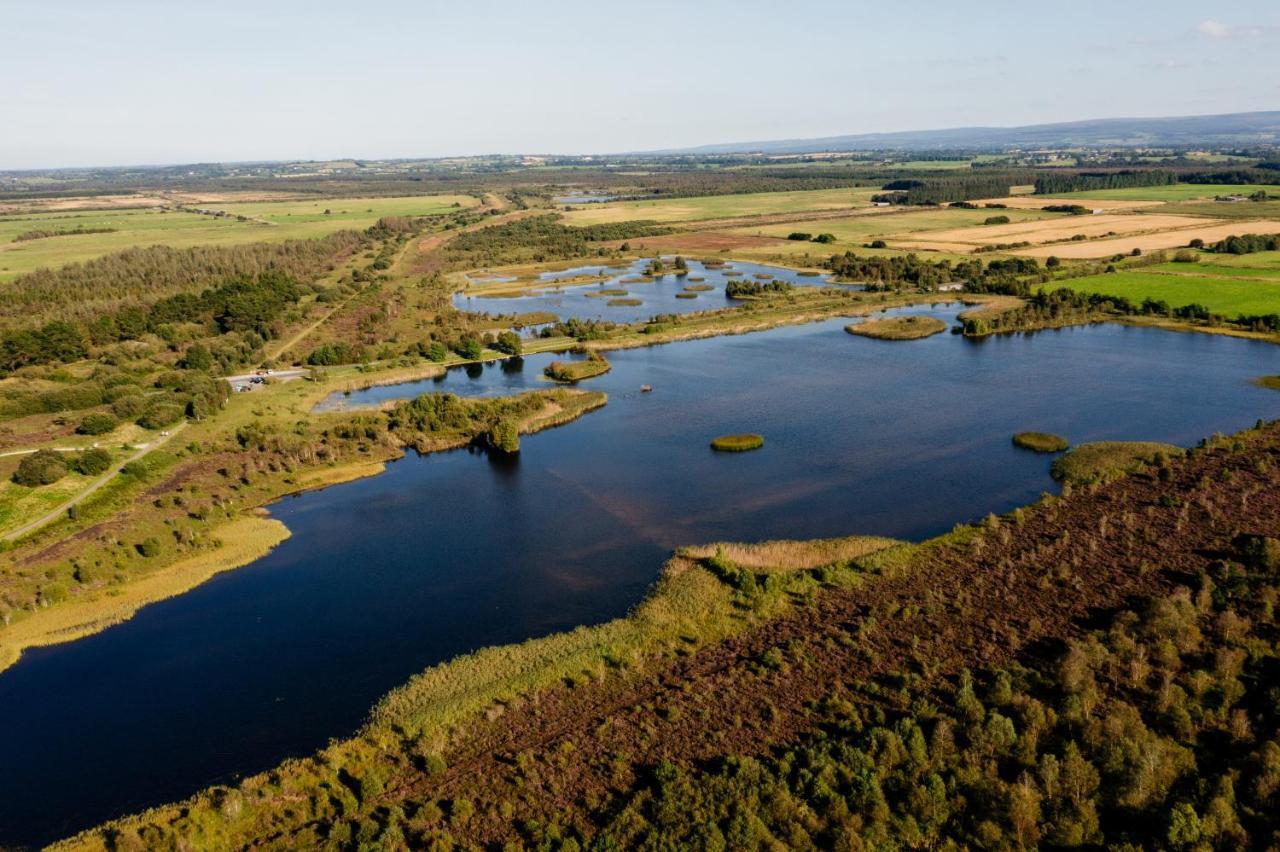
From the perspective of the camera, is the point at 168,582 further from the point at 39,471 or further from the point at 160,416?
the point at 160,416

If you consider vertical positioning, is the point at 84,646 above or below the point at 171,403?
below

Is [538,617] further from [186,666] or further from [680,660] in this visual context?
[186,666]

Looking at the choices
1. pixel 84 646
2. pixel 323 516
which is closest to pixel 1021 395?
pixel 323 516

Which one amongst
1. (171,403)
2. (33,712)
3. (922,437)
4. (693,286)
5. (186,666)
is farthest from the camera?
(693,286)

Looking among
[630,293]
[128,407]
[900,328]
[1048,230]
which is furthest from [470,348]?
[1048,230]

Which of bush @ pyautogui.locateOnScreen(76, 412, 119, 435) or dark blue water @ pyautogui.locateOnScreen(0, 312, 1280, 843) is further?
bush @ pyautogui.locateOnScreen(76, 412, 119, 435)

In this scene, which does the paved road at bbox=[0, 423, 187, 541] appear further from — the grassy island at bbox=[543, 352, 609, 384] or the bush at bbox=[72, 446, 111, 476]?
the grassy island at bbox=[543, 352, 609, 384]

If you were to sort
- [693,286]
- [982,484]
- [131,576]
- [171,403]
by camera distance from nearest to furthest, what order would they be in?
[131,576], [982,484], [171,403], [693,286]

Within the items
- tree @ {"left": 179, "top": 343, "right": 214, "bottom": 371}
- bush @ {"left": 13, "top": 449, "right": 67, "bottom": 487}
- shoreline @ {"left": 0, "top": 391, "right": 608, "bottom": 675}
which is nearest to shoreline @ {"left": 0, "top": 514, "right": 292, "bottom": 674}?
shoreline @ {"left": 0, "top": 391, "right": 608, "bottom": 675}
